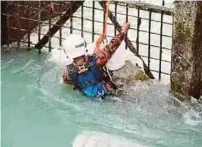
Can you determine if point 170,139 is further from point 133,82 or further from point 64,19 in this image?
point 64,19

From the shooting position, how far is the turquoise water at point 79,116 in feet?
14.8

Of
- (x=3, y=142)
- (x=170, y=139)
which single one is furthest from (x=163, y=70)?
(x=3, y=142)

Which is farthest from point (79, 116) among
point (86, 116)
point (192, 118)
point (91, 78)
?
point (192, 118)

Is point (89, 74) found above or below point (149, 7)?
below

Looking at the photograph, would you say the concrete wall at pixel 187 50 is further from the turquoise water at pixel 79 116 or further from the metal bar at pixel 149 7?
the metal bar at pixel 149 7

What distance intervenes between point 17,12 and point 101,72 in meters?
1.16

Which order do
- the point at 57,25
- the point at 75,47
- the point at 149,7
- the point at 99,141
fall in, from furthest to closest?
the point at 57,25 → the point at 149,7 → the point at 75,47 → the point at 99,141

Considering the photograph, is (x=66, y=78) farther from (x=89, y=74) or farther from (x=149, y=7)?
(x=149, y=7)

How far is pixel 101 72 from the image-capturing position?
4.88m

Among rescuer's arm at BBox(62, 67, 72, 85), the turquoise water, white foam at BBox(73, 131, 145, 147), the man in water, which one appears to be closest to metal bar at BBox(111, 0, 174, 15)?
the man in water

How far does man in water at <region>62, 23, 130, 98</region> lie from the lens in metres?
4.85

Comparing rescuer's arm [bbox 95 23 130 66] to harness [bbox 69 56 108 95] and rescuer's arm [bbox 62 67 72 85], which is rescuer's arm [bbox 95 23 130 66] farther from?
rescuer's arm [bbox 62 67 72 85]

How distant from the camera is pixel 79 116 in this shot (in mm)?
4758

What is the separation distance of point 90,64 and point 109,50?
0.50 feet
